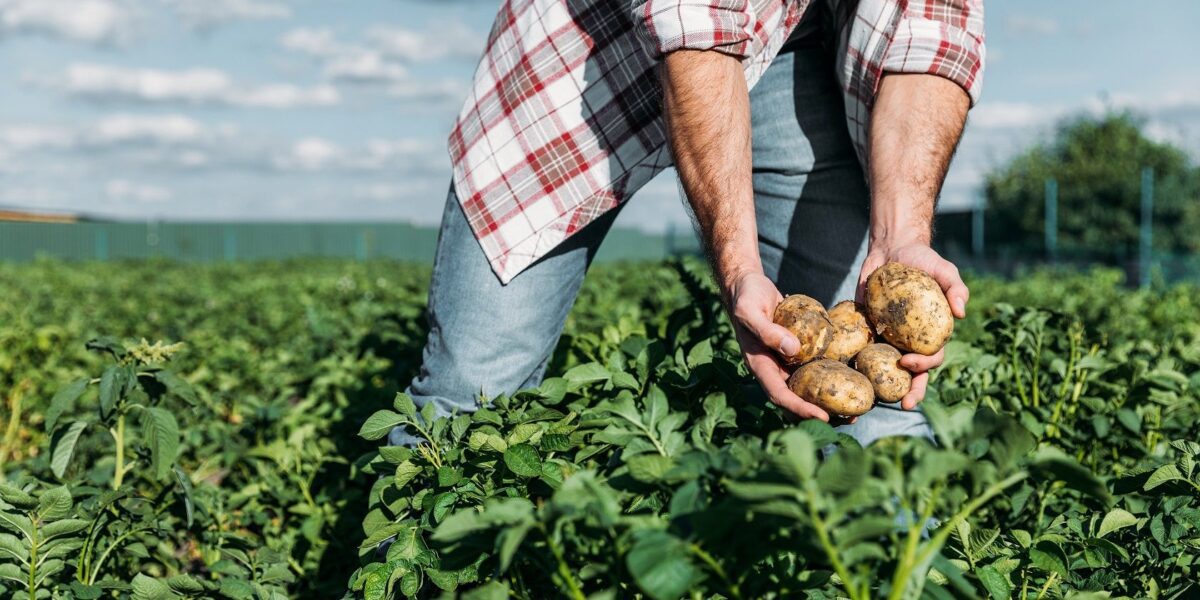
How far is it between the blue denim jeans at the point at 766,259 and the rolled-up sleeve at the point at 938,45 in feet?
1.26

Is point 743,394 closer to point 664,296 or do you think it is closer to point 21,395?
point 664,296

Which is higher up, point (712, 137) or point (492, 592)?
point (712, 137)

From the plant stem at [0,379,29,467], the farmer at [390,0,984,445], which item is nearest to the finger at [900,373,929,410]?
the farmer at [390,0,984,445]

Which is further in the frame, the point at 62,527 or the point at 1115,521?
the point at 62,527

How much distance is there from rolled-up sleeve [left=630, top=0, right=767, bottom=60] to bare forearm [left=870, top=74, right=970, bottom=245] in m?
0.38

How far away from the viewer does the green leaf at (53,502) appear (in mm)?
1904

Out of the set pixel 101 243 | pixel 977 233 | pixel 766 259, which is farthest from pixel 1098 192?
pixel 101 243

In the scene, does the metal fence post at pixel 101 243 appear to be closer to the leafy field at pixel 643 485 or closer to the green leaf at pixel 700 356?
the leafy field at pixel 643 485

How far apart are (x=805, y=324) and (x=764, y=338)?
3.9 inches

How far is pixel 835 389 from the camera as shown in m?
1.57

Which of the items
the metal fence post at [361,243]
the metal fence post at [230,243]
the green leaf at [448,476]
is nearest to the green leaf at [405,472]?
the green leaf at [448,476]

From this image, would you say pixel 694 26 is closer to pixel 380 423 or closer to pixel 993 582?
pixel 380 423

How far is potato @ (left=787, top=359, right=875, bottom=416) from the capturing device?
157 cm

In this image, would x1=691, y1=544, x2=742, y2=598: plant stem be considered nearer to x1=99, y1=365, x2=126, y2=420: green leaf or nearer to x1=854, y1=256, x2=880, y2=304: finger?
x1=854, y1=256, x2=880, y2=304: finger
